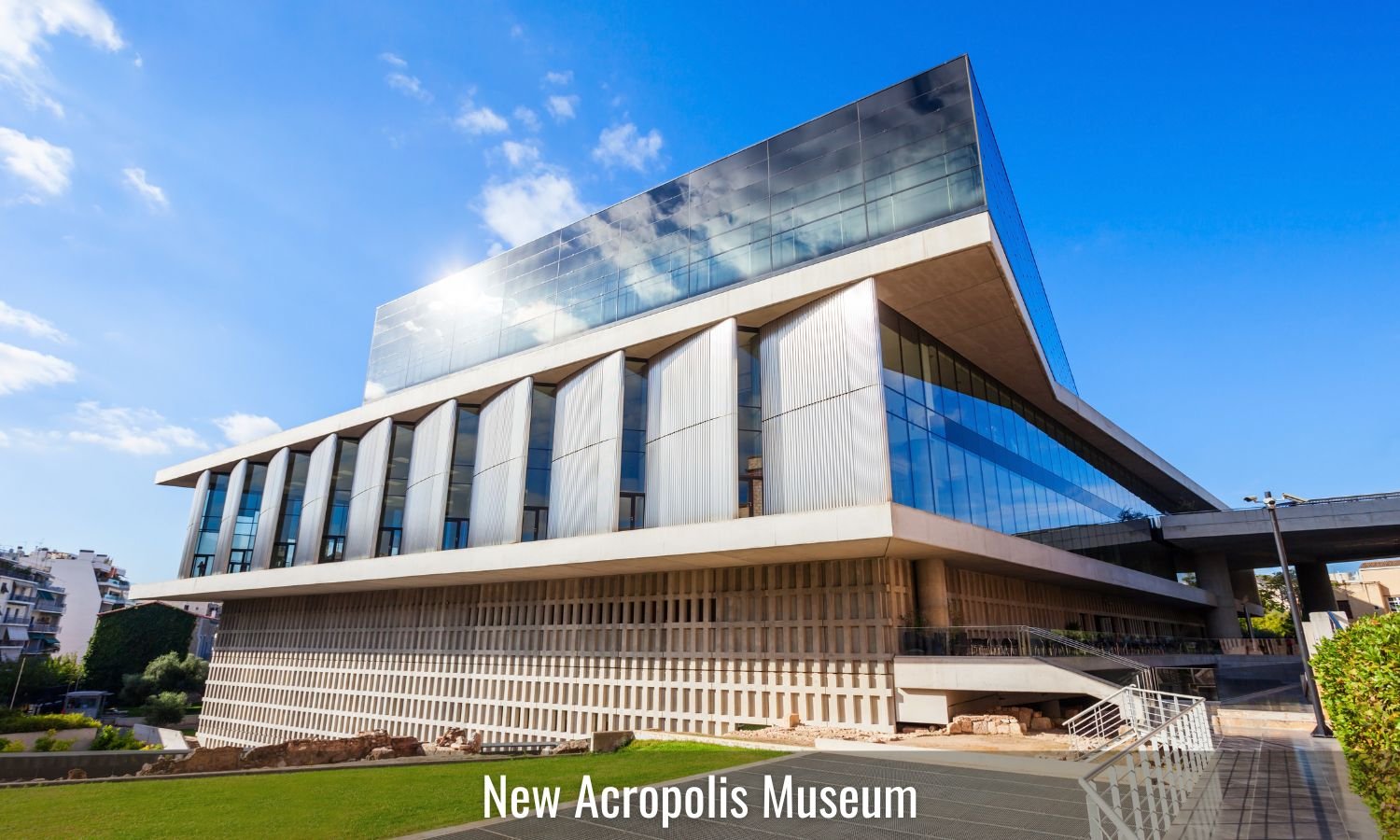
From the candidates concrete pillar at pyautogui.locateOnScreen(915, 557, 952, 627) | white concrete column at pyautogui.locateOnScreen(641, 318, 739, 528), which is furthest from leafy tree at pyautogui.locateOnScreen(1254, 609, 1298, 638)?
white concrete column at pyautogui.locateOnScreen(641, 318, 739, 528)

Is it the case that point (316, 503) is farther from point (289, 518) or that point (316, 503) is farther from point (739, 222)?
point (739, 222)

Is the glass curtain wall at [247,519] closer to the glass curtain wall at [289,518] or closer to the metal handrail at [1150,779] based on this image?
the glass curtain wall at [289,518]

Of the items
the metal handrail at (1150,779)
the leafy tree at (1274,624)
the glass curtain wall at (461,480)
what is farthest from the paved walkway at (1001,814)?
the leafy tree at (1274,624)

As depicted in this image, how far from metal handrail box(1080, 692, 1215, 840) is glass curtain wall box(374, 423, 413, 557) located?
90.0 ft

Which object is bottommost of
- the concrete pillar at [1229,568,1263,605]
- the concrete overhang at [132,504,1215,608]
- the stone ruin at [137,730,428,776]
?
the stone ruin at [137,730,428,776]

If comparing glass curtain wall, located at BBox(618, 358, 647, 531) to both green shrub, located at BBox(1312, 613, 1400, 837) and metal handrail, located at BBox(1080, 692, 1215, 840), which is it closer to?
metal handrail, located at BBox(1080, 692, 1215, 840)

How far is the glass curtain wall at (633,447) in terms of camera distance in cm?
2228

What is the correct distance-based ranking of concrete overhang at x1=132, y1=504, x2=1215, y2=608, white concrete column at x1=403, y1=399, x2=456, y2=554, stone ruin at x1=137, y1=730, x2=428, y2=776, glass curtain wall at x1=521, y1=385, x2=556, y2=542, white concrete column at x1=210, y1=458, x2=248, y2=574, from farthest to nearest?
white concrete column at x1=210, y1=458, x2=248, y2=574
white concrete column at x1=403, y1=399, x2=456, y2=554
glass curtain wall at x1=521, y1=385, x2=556, y2=542
concrete overhang at x1=132, y1=504, x2=1215, y2=608
stone ruin at x1=137, y1=730, x2=428, y2=776

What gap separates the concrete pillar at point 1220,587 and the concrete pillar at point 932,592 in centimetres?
3782

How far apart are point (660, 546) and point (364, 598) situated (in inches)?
802

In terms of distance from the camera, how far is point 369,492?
3095 centimetres

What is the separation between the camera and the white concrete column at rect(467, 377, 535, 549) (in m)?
25.1

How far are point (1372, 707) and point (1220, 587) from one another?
49.7m

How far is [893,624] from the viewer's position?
18969 millimetres
